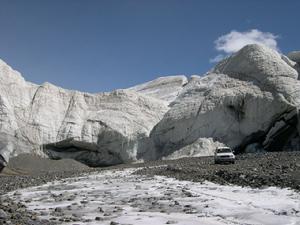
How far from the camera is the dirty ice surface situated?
39.0 feet

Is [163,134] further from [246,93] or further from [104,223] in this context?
[104,223]

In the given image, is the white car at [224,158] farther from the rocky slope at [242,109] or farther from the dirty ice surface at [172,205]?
the rocky slope at [242,109]

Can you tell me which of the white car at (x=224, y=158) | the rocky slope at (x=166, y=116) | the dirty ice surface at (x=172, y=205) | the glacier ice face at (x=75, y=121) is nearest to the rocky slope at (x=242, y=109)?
the rocky slope at (x=166, y=116)

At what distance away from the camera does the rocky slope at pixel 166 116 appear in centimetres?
4647

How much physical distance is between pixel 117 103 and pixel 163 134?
34.1 ft

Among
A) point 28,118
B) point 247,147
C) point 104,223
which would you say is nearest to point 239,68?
point 247,147

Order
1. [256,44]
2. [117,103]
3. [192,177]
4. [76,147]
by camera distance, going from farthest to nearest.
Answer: [117,103] < [76,147] < [256,44] < [192,177]

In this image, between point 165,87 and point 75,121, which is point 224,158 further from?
point 165,87

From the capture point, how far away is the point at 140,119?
58.1 meters

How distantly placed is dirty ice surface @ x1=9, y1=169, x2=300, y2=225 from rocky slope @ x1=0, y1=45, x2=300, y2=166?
2762 centimetres

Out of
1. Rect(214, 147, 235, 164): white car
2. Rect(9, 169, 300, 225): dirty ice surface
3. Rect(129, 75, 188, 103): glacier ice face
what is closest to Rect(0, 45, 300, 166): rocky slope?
Rect(129, 75, 188, 103): glacier ice face

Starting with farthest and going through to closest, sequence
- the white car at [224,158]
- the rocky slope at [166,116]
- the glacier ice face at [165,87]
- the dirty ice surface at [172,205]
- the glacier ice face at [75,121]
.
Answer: the glacier ice face at [165,87]
the glacier ice face at [75,121]
the rocky slope at [166,116]
the white car at [224,158]
the dirty ice surface at [172,205]

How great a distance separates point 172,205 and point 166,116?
39087 mm

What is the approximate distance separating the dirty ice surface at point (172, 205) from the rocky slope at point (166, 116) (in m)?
27.6
